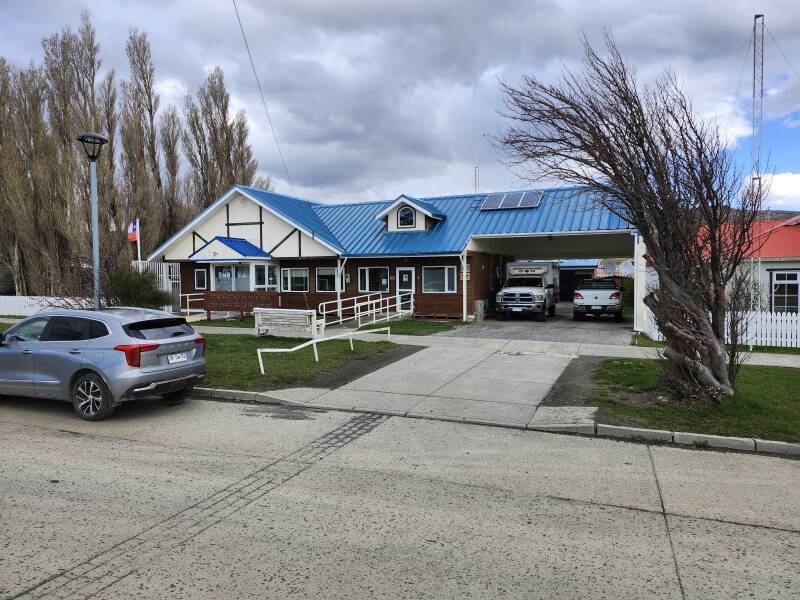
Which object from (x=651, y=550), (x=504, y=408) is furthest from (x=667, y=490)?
(x=504, y=408)

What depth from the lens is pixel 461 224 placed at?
85.8 feet

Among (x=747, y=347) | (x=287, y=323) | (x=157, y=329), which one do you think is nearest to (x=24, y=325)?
(x=157, y=329)

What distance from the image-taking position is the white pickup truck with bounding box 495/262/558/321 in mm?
24781

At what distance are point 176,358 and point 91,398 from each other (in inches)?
49.1

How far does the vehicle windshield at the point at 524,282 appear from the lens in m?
26.1

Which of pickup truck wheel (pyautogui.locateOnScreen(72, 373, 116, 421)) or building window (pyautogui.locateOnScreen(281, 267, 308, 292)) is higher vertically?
building window (pyautogui.locateOnScreen(281, 267, 308, 292))

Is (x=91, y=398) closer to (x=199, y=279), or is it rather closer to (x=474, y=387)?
(x=474, y=387)

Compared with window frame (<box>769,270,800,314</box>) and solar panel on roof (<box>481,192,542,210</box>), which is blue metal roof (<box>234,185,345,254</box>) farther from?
window frame (<box>769,270,800,314</box>)

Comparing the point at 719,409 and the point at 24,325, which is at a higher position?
the point at 24,325

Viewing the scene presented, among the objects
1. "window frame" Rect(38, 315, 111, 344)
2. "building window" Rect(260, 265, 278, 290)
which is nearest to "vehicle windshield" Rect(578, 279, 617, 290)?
"building window" Rect(260, 265, 278, 290)

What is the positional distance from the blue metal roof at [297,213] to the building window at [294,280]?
2.06 m

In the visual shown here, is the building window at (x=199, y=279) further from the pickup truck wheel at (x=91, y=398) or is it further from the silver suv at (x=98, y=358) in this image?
the pickup truck wheel at (x=91, y=398)

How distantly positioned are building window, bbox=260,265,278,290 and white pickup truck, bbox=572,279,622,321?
14382 mm

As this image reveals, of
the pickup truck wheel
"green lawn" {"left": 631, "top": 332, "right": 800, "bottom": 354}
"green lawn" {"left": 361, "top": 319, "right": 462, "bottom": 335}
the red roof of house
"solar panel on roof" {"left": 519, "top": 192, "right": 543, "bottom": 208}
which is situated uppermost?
"solar panel on roof" {"left": 519, "top": 192, "right": 543, "bottom": 208}
